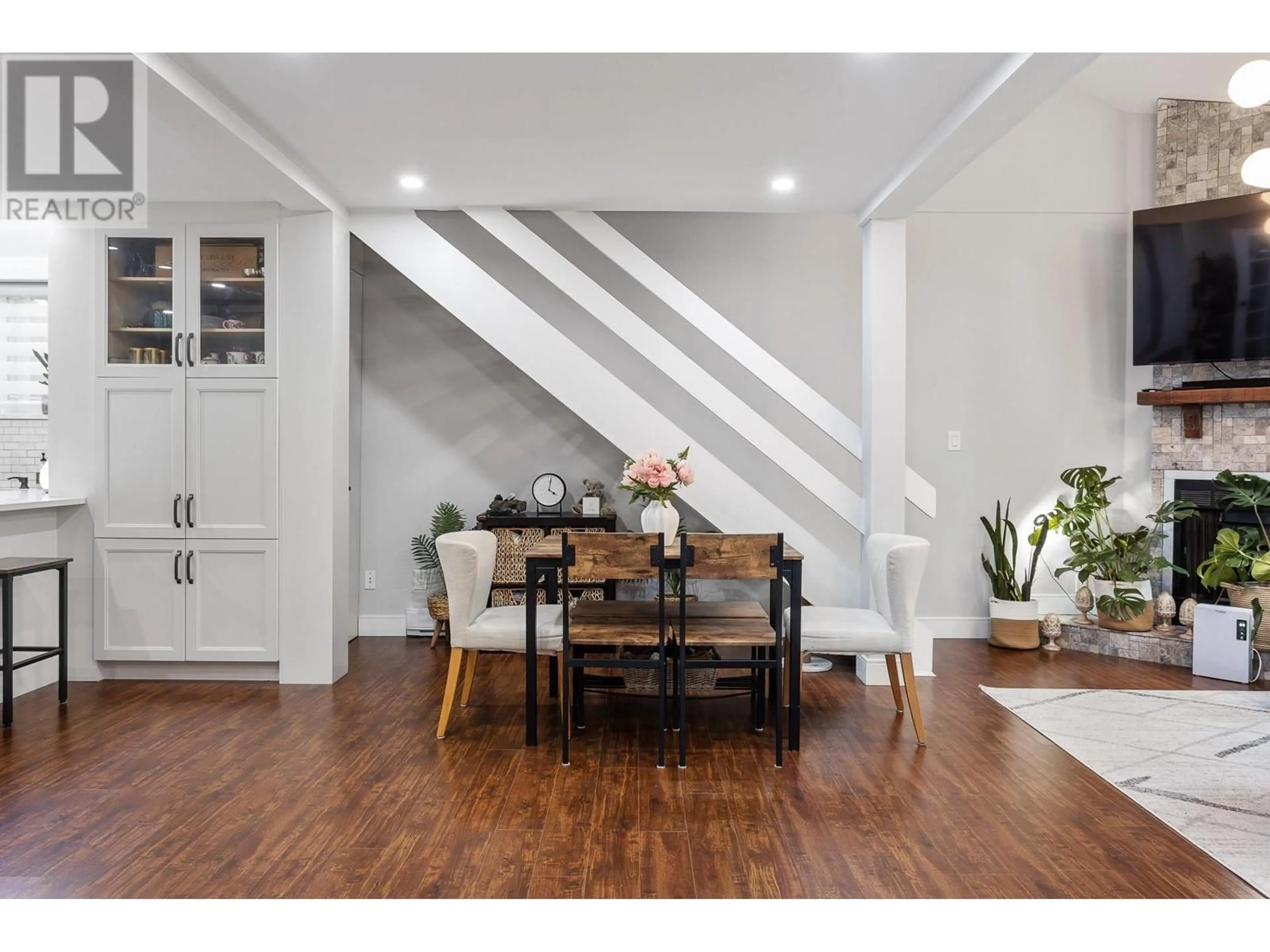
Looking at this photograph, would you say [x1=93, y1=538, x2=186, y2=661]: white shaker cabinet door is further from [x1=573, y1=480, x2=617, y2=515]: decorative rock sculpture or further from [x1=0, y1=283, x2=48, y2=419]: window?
[x1=573, y1=480, x2=617, y2=515]: decorative rock sculpture

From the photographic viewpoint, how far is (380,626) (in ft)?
19.1

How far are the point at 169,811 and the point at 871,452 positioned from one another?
11.8ft

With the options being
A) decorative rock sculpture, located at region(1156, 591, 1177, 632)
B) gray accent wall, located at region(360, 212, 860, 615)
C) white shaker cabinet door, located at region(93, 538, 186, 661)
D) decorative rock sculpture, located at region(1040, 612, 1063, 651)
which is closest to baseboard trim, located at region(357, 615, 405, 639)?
gray accent wall, located at region(360, 212, 860, 615)

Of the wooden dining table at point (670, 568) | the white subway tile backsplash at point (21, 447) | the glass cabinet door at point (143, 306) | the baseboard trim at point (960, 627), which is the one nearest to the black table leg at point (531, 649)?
the wooden dining table at point (670, 568)

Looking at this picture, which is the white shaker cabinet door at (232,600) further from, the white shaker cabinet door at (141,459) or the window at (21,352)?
the window at (21,352)

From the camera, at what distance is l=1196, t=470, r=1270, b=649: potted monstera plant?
489 centimetres

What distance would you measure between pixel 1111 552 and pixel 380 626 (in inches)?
183

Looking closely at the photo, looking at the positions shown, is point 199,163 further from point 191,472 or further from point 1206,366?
point 1206,366

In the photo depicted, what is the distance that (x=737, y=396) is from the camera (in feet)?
18.8

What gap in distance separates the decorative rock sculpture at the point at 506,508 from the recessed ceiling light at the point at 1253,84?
4080 mm

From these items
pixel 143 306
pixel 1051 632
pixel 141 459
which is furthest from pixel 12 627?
pixel 1051 632

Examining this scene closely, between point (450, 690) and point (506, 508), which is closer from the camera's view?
point (450, 690)
